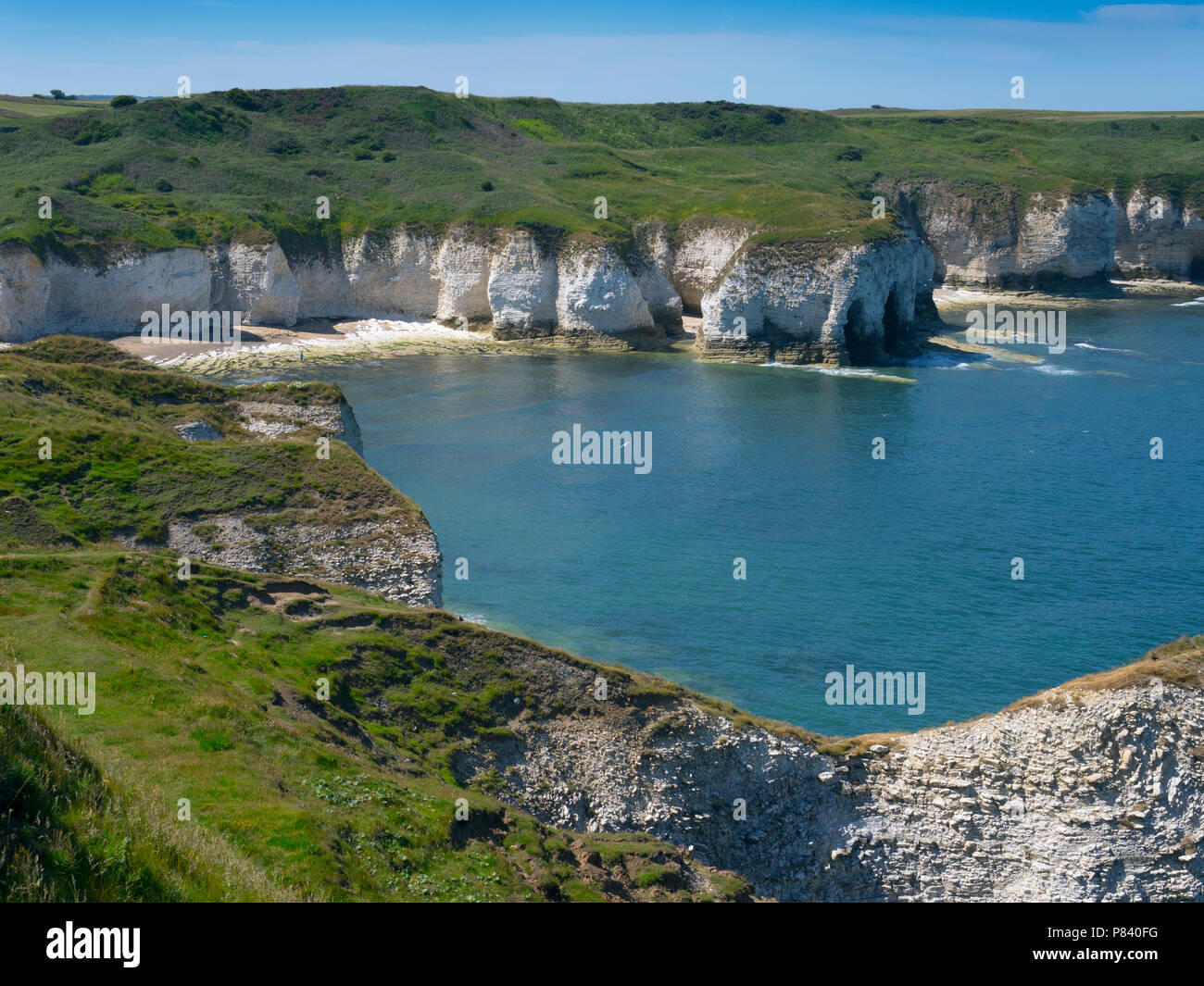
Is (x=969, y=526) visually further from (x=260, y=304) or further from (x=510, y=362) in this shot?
(x=260, y=304)

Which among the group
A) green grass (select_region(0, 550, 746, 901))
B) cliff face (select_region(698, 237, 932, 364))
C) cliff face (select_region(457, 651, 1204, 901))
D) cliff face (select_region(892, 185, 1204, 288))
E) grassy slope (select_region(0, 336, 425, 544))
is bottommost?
cliff face (select_region(457, 651, 1204, 901))

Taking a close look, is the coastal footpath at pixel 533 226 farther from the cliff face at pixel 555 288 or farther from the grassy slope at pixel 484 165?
the grassy slope at pixel 484 165

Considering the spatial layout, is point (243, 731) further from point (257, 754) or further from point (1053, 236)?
point (1053, 236)

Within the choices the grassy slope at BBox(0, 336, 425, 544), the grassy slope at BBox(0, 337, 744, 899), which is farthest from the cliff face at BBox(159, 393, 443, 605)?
the grassy slope at BBox(0, 337, 744, 899)

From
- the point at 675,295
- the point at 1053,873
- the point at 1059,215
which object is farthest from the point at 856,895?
the point at 1059,215

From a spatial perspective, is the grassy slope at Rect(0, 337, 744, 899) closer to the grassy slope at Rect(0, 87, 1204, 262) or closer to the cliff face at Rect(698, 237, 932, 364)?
the cliff face at Rect(698, 237, 932, 364)

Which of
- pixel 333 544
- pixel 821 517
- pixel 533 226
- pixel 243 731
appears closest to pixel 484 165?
pixel 533 226
